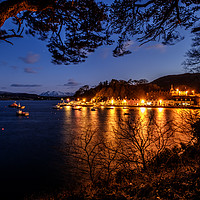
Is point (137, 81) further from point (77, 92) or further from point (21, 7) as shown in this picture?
point (21, 7)

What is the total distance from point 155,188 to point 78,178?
20.0ft

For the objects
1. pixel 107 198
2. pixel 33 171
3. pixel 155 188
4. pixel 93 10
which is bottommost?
pixel 33 171

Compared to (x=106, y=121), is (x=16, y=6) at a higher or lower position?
higher

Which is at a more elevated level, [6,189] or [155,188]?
[155,188]

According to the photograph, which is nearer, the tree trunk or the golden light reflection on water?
the tree trunk

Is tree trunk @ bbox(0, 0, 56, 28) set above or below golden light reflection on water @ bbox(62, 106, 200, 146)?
above

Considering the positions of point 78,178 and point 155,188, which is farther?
point 78,178

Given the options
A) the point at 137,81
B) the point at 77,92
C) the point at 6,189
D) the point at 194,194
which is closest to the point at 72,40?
the point at 194,194

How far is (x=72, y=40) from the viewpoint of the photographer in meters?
4.00

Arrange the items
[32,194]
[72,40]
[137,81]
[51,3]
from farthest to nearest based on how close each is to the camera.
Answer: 1. [137,81]
2. [32,194]
3. [72,40]
4. [51,3]

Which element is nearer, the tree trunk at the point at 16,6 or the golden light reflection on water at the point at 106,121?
the tree trunk at the point at 16,6

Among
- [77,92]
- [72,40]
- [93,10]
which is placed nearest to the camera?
[93,10]

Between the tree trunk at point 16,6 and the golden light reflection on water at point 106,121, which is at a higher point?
Answer: the tree trunk at point 16,6

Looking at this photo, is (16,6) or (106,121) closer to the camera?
(16,6)
